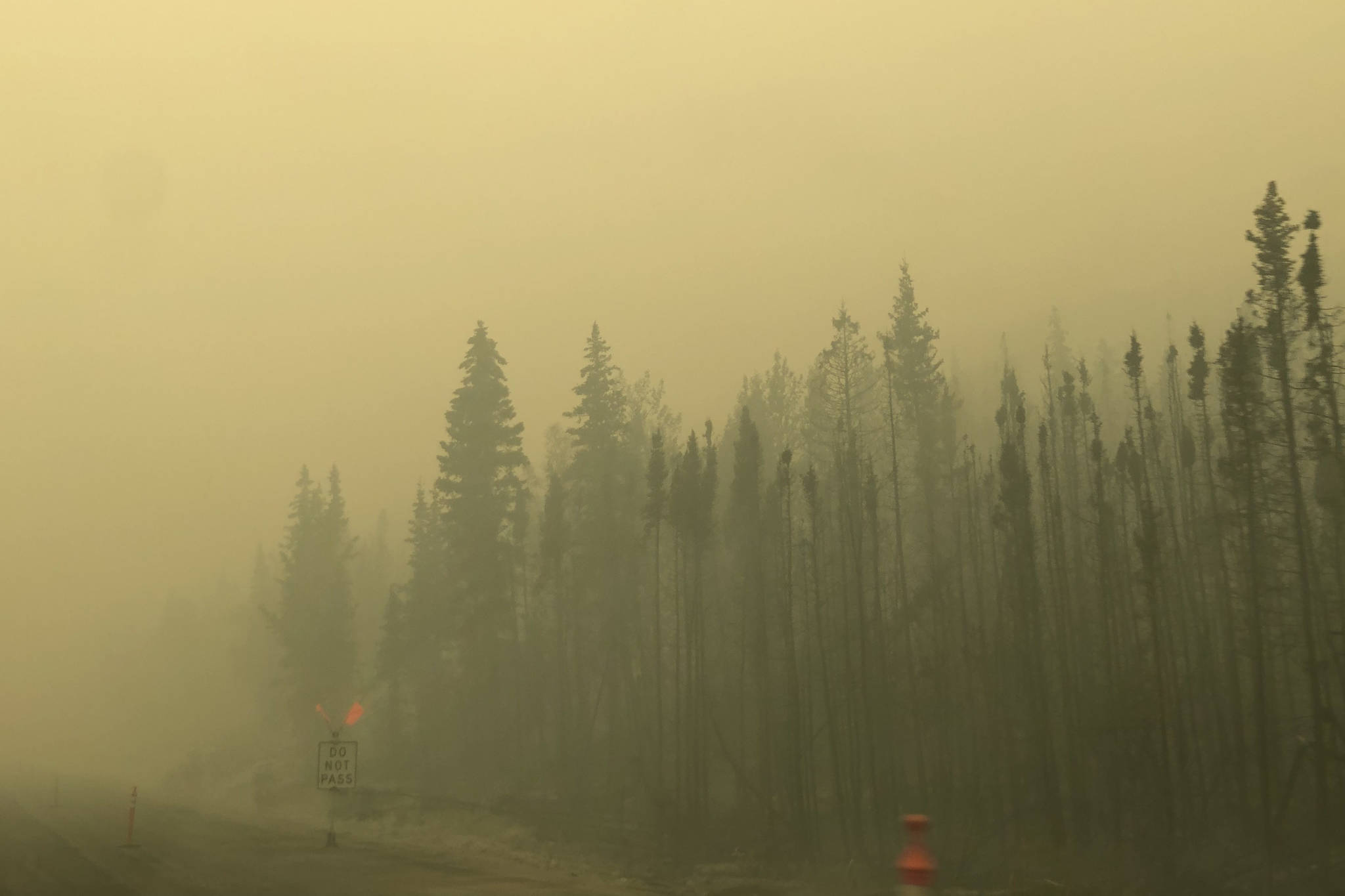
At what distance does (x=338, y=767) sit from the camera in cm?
2659

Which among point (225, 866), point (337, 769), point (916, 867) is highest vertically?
point (916, 867)

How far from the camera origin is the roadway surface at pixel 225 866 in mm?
17781

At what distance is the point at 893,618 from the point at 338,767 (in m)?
26.2

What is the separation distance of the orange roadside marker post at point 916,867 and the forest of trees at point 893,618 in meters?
20.7

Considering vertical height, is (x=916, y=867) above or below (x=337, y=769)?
above

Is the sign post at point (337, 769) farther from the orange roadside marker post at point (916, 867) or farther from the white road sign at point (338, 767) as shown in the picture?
the orange roadside marker post at point (916, 867)

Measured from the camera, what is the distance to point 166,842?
85.9ft

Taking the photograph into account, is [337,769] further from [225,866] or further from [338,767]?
[225,866]

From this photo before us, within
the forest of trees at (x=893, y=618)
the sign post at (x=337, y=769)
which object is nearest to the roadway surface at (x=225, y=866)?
the sign post at (x=337, y=769)

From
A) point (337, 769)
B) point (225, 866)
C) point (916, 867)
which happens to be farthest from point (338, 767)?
point (916, 867)

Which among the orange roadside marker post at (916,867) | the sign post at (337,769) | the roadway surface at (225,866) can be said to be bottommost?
the roadway surface at (225,866)

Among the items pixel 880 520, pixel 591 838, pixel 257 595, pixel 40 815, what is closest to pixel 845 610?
pixel 591 838

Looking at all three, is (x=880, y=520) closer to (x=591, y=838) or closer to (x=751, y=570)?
(x=751, y=570)

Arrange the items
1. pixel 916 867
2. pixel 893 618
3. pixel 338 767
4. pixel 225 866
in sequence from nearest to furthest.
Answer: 1. pixel 916 867
2. pixel 225 866
3. pixel 338 767
4. pixel 893 618
